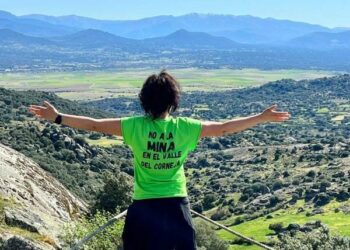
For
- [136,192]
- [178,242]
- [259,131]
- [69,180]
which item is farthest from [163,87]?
[259,131]

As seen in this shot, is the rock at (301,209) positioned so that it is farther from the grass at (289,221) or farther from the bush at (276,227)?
the bush at (276,227)

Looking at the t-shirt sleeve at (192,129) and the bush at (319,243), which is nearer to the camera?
the t-shirt sleeve at (192,129)

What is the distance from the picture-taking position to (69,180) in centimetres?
4462

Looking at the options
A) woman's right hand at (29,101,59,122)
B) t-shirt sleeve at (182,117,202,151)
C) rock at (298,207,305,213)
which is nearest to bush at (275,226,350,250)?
t-shirt sleeve at (182,117,202,151)

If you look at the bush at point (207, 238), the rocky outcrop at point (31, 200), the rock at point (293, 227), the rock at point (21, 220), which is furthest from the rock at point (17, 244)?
the rock at point (293, 227)

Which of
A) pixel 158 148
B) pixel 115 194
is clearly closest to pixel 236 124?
pixel 158 148

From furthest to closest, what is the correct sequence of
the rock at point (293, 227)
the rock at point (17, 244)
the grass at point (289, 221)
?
the grass at point (289, 221) < the rock at point (293, 227) < the rock at point (17, 244)

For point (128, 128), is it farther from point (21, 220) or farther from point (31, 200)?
point (31, 200)

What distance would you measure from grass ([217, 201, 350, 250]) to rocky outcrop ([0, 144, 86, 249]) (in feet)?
126

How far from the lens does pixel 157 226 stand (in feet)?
19.7

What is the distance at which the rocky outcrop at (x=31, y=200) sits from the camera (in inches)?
559

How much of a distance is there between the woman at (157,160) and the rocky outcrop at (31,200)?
5154 millimetres

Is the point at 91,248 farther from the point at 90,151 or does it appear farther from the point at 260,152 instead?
the point at 260,152

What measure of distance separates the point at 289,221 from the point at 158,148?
63.4 metres
